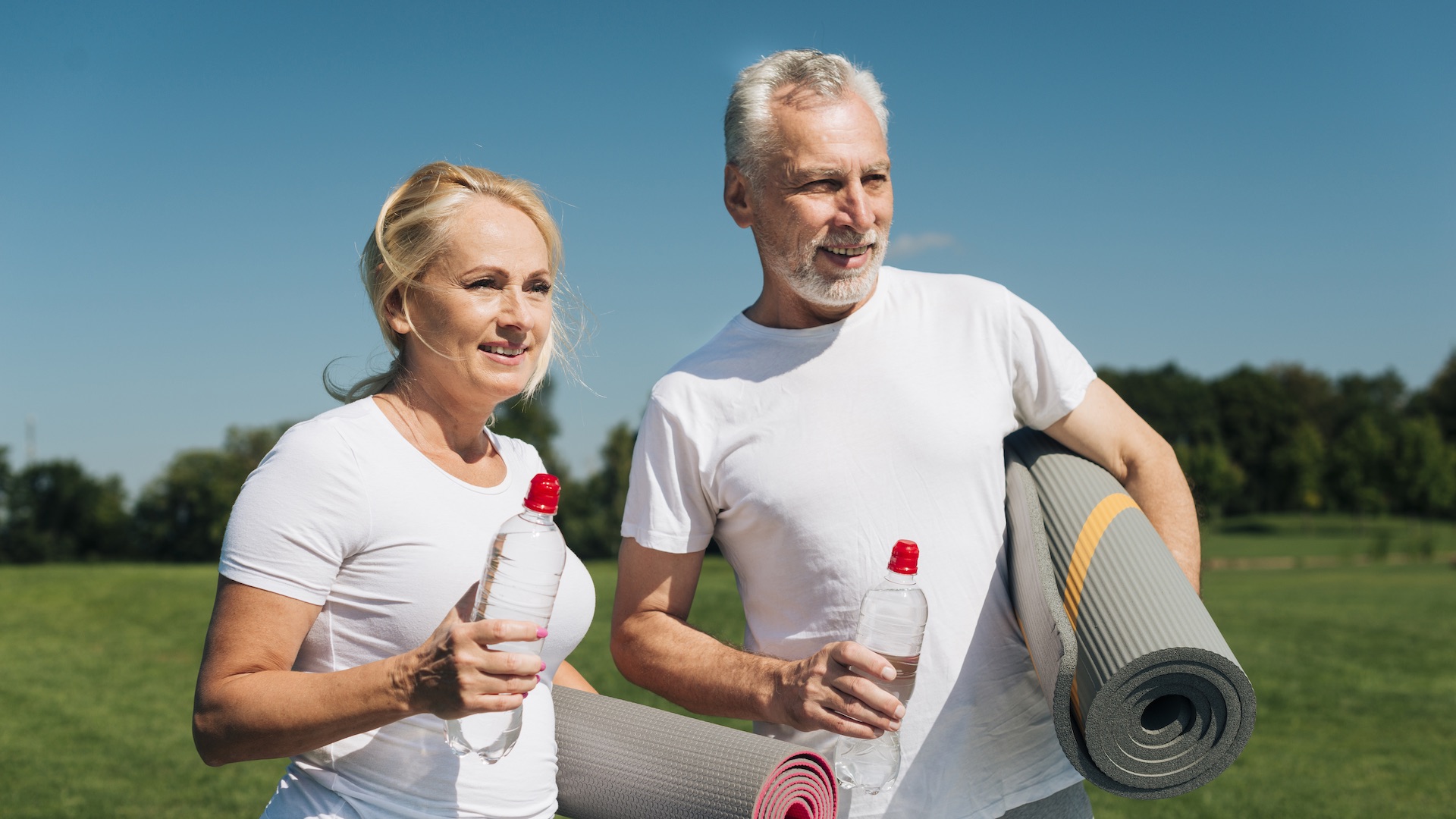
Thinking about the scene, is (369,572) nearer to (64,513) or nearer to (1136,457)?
(1136,457)

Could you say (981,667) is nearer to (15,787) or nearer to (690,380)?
(690,380)

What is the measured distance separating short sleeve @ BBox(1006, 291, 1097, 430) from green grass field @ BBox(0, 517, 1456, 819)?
6.86 m

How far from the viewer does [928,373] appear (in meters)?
2.94

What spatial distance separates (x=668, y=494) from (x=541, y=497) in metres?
0.82

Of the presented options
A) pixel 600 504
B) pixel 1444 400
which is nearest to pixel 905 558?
pixel 600 504

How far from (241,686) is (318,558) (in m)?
0.28

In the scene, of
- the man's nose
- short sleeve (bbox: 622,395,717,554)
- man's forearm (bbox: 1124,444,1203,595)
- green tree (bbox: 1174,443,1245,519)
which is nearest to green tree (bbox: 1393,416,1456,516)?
green tree (bbox: 1174,443,1245,519)

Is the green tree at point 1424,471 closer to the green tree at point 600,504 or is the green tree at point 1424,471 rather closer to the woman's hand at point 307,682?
the green tree at point 600,504

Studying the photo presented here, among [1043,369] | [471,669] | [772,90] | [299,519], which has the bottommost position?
[471,669]

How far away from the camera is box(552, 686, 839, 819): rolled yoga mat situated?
96.3 inches

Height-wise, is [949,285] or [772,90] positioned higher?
[772,90]

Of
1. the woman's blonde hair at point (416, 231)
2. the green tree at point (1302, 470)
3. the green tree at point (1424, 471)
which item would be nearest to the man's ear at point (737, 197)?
the woman's blonde hair at point (416, 231)

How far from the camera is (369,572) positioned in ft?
7.61

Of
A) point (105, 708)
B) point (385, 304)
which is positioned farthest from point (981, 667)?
point (105, 708)
